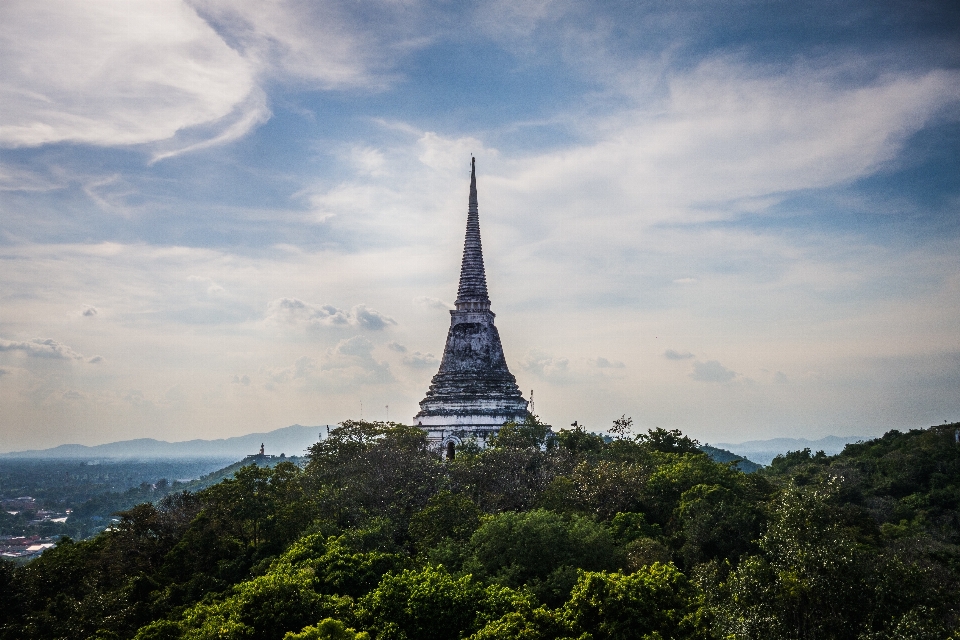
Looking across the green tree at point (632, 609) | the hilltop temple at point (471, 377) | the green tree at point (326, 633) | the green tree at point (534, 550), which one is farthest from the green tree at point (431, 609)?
the hilltop temple at point (471, 377)

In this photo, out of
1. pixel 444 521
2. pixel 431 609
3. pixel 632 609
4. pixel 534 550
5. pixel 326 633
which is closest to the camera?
pixel 326 633

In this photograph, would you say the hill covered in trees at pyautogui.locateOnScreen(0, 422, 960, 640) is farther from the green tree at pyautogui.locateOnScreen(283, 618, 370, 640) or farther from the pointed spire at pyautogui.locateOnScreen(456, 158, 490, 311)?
the pointed spire at pyautogui.locateOnScreen(456, 158, 490, 311)

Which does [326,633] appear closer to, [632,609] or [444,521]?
[632,609]

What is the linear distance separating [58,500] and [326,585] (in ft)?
609

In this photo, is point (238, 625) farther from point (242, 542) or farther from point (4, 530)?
point (4, 530)

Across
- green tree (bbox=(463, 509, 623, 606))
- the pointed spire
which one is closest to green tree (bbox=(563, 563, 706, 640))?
green tree (bbox=(463, 509, 623, 606))

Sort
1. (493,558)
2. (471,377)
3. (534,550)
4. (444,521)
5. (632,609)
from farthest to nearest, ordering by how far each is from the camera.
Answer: (471,377) → (444,521) → (493,558) → (534,550) → (632,609)

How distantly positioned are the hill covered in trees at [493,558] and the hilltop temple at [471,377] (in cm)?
757

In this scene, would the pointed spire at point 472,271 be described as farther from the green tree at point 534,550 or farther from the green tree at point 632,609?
the green tree at point 632,609

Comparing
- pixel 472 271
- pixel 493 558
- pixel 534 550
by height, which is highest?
pixel 472 271

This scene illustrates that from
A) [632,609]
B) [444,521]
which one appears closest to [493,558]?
[444,521]

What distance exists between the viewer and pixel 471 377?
6034cm

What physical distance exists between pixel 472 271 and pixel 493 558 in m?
37.5

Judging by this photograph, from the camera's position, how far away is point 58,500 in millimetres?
184000
